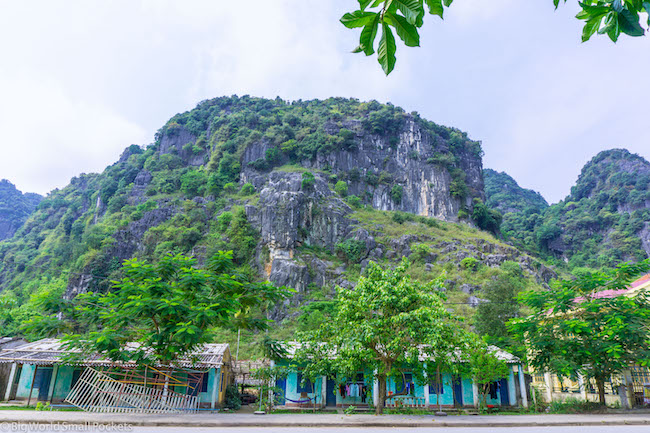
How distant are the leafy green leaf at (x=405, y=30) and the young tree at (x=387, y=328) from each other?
11.3 m

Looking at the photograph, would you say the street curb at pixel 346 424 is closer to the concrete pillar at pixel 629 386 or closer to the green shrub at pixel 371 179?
the concrete pillar at pixel 629 386

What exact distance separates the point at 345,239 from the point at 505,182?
236 feet

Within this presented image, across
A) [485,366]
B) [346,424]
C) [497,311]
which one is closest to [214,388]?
[346,424]

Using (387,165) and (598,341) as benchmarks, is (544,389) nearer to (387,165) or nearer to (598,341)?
(598,341)

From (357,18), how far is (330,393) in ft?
61.0

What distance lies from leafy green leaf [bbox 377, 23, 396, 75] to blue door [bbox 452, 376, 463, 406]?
725 inches

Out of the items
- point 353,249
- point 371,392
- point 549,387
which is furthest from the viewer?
point 353,249

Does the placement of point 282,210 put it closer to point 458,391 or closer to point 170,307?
point 458,391

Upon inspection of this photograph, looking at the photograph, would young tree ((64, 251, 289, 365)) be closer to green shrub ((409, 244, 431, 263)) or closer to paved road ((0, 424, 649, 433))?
Answer: paved road ((0, 424, 649, 433))

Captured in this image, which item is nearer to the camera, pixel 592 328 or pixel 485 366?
pixel 592 328

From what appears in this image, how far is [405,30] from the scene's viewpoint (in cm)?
161

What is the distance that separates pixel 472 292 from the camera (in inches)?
1357

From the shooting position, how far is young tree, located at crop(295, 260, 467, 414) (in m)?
12.2

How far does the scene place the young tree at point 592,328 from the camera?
514 inches
